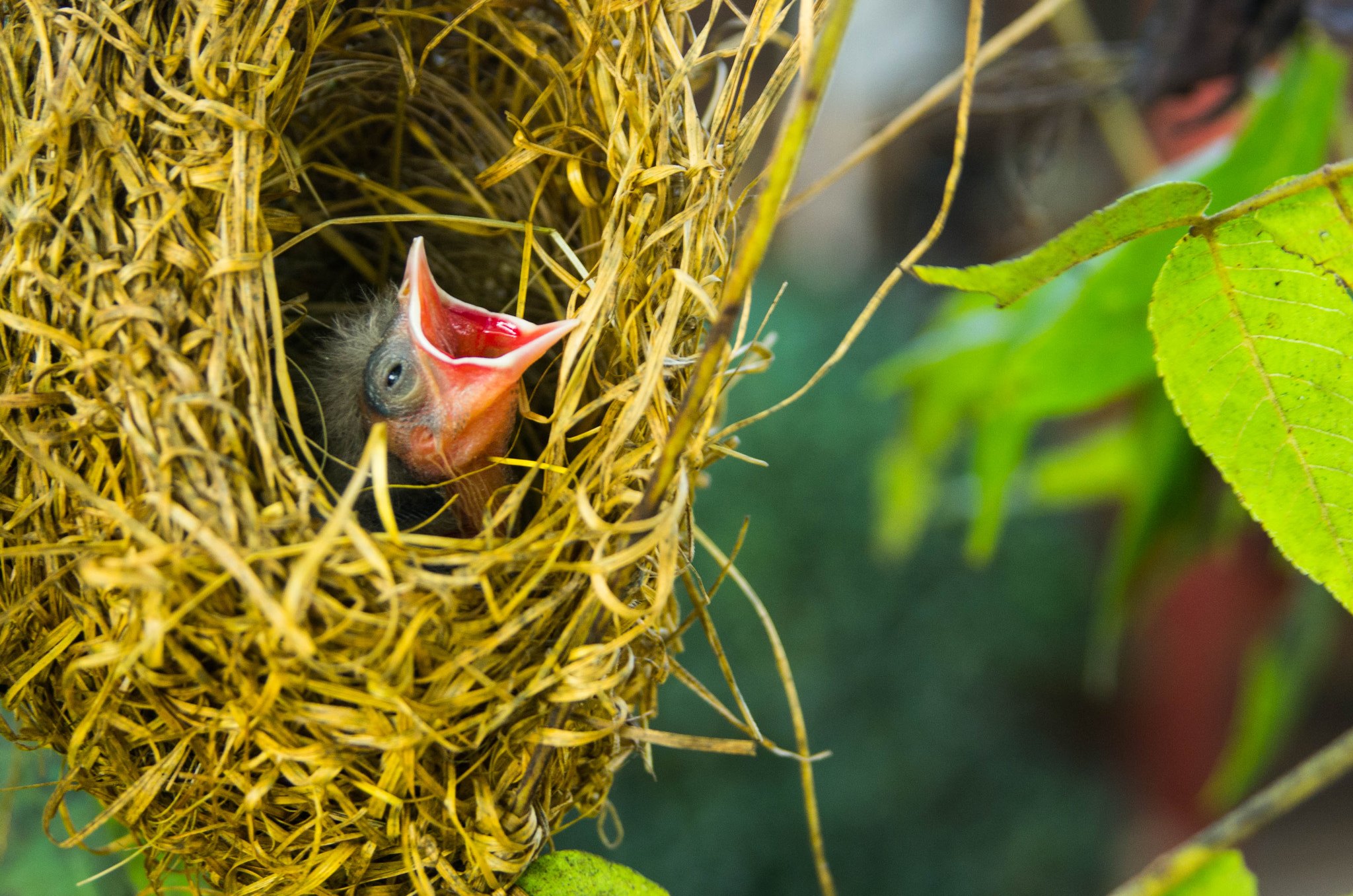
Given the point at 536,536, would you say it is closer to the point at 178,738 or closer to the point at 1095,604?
the point at 178,738

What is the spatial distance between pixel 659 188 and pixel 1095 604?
2733 mm

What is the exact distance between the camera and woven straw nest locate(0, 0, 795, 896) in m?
0.41

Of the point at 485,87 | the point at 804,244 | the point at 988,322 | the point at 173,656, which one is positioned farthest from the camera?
the point at 804,244

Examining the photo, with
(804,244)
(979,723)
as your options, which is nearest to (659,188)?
(979,723)

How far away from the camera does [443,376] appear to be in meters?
0.63

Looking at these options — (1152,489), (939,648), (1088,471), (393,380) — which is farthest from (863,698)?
(393,380)

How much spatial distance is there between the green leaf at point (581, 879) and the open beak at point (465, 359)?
29 cm

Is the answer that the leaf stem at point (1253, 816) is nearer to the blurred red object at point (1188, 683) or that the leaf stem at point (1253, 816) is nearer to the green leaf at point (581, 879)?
the green leaf at point (581, 879)

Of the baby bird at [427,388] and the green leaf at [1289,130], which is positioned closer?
the baby bird at [427,388]

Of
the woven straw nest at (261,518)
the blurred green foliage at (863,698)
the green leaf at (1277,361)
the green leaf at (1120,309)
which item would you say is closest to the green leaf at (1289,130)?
the green leaf at (1120,309)

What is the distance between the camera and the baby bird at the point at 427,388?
61 centimetres

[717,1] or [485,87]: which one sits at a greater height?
[717,1]

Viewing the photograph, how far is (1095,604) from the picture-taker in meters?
2.82

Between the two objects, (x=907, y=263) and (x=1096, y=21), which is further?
(x=1096, y=21)
